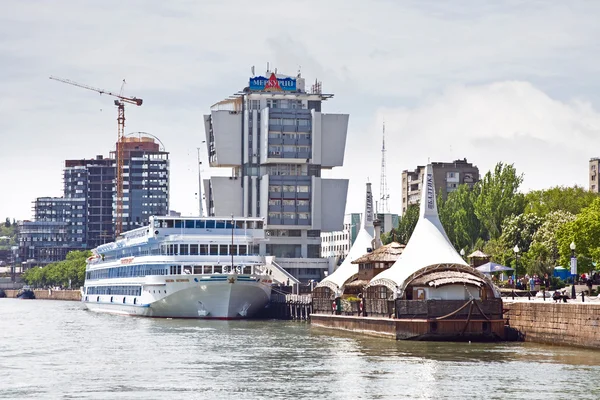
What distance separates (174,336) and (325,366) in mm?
26869

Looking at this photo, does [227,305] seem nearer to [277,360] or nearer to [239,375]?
[277,360]

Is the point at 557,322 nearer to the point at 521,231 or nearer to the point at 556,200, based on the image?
the point at 521,231

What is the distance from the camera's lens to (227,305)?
115000 mm

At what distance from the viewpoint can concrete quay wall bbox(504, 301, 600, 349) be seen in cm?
6431

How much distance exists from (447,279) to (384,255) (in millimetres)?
16358

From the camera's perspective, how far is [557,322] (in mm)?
68562

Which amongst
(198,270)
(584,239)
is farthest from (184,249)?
(584,239)

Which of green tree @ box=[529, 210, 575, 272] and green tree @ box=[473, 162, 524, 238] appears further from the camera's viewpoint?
green tree @ box=[473, 162, 524, 238]

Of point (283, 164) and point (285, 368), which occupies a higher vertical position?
point (283, 164)

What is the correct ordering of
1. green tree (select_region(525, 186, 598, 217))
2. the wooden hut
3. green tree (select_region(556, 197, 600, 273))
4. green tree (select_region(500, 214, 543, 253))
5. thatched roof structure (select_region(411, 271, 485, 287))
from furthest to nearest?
green tree (select_region(525, 186, 598, 217)) < green tree (select_region(500, 214, 543, 253)) < green tree (select_region(556, 197, 600, 273)) < thatched roof structure (select_region(411, 271, 485, 287)) < the wooden hut

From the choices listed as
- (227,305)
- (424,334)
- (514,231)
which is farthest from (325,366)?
(514,231)

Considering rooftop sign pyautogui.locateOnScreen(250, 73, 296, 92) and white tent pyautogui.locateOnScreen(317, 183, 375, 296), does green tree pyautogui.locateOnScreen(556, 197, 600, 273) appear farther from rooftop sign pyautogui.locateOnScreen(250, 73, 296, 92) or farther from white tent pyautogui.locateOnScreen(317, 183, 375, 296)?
rooftop sign pyautogui.locateOnScreen(250, 73, 296, 92)

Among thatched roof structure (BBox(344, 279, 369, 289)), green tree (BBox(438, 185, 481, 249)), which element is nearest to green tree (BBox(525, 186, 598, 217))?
green tree (BBox(438, 185, 481, 249))

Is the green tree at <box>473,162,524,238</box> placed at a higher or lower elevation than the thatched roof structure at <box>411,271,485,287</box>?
higher
